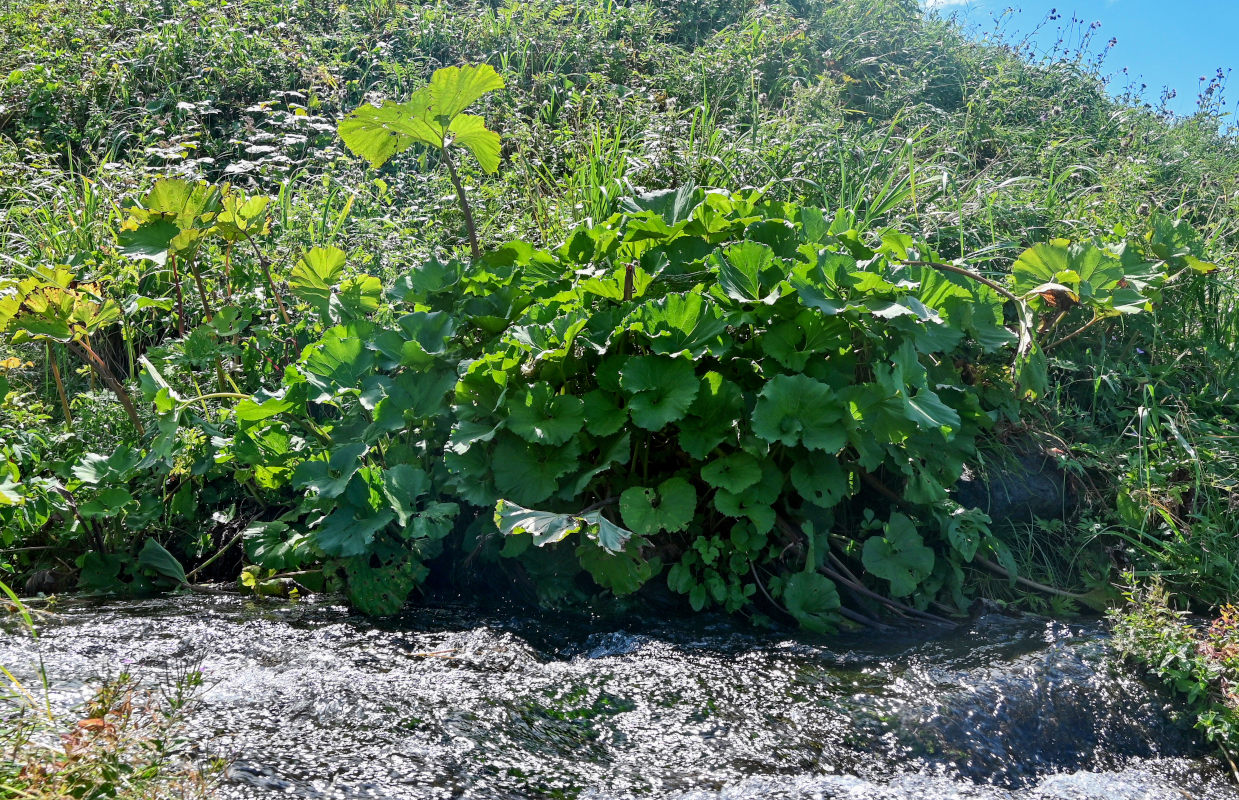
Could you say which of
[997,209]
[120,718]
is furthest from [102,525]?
[997,209]

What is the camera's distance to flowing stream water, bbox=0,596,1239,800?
5.98ft

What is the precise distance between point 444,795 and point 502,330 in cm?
151

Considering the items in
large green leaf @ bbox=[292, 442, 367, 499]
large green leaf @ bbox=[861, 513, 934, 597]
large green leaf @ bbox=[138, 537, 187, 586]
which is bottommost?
large green leaf @ bbox=[138, 537, 187, 586]

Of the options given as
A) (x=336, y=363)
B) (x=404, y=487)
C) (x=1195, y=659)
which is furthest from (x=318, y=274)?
(x=1195, y=659)

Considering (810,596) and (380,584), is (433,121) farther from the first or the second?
(810,596)

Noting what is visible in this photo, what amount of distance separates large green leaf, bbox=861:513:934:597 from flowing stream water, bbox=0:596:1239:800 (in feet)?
0.54

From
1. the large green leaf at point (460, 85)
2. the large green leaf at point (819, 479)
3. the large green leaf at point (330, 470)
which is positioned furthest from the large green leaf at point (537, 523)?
the large green leaf at point (460, 85)

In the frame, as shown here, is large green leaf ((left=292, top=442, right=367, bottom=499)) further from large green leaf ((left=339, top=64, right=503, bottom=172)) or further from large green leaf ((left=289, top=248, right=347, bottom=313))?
large green leaf ((left=339, top=64, right=503, bottom=172))

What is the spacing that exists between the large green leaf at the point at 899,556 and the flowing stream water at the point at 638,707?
0.54 ft

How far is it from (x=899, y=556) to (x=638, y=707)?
1.05 m

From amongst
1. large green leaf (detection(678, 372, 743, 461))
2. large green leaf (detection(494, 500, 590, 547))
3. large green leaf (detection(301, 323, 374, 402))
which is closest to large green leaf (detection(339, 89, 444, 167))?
large green leaf (detection(301, 323, 374, 402))

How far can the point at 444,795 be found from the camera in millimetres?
1706

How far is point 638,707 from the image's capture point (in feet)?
6.98

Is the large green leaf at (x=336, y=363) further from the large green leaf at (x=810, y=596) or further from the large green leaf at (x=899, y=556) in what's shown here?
the large green leaf at (x=899, y=556)
